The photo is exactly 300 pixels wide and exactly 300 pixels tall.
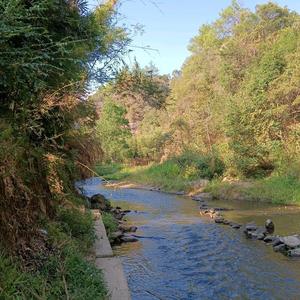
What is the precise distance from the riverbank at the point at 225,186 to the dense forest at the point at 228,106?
0.20 metres

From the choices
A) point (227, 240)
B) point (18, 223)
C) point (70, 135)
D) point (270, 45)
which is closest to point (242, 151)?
point (270, 45)

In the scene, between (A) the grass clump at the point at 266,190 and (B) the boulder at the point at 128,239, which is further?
(A) the grass clump at the point at 266,190

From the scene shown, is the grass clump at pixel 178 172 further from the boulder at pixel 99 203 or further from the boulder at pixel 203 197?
the boulder at pixel 99 203

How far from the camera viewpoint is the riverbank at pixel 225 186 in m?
19.4

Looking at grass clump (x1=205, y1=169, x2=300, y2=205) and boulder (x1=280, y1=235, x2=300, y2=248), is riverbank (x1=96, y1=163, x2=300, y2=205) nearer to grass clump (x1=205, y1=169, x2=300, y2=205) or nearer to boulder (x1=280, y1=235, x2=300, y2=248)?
grass clump (x1=205, y1=169, x2=300, y2=205)

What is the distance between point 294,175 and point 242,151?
10.3ft

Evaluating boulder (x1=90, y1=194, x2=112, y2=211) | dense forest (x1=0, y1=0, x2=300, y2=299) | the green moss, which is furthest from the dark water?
the green moss

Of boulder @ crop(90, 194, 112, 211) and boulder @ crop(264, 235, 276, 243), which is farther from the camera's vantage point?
boulder @ crop(90, 194, 112, 211)

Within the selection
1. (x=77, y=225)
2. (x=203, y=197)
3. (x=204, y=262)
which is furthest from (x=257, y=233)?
(x=203, y=197)

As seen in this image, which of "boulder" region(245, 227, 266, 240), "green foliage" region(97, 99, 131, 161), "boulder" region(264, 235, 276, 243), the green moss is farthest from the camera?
"green foliage" region(97, 99, 131, 161)

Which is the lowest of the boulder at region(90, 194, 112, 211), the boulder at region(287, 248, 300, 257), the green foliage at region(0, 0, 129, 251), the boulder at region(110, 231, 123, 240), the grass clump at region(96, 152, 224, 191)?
the boulder at region(287, 248, 300, 257)

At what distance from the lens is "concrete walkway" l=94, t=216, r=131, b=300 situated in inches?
Result: 223

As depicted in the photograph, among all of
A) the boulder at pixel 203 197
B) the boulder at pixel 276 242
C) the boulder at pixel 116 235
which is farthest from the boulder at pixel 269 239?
the boulder at pixel 203 197

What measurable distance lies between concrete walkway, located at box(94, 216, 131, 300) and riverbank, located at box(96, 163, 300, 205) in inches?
219
